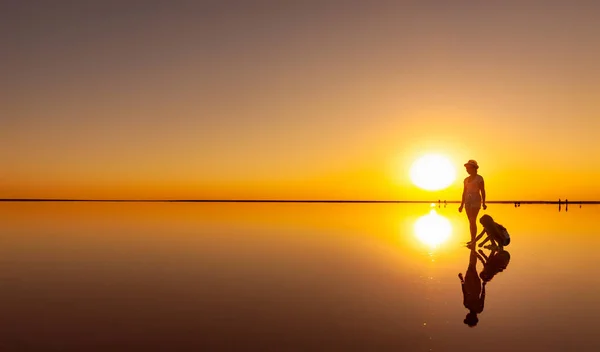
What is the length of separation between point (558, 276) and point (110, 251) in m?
13.0

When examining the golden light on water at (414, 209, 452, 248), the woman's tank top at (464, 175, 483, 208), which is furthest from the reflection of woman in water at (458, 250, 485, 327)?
the golden light on water at (414, 209, 452, 248)

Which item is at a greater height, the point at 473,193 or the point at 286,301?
the point at 473,193

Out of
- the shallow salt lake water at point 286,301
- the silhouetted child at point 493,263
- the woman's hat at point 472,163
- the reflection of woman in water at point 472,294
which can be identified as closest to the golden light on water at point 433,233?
the silhouetted child at point 493,263

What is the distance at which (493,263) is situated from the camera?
1490 centimetres

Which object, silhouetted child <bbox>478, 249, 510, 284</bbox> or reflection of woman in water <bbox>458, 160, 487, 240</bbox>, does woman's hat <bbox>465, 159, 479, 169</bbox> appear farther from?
silhouetted child <bbox>478, 249, 510, 284</bbox>

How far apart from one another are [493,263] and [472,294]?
17.3 ft

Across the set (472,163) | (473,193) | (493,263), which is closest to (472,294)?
(493,263)

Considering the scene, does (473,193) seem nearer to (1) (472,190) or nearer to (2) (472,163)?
(1) (472,190)

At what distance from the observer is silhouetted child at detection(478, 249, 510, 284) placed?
41.0ft

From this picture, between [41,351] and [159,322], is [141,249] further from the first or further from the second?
[41,351]

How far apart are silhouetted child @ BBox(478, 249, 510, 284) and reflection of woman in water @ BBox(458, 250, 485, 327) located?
0.21 meters

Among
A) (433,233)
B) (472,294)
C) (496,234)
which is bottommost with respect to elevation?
(472,294)

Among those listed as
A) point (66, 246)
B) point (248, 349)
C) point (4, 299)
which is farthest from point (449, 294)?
point (66, 246)

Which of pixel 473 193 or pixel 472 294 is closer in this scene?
pixel 472 294
